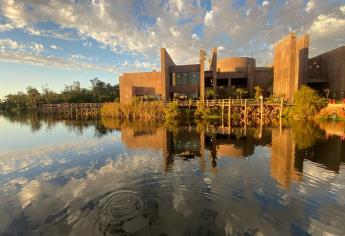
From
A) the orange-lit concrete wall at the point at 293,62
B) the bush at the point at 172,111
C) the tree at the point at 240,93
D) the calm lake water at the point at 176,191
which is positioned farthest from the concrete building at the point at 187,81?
the calm lake water at the point at 176,191

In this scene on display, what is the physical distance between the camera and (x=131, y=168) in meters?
13.7

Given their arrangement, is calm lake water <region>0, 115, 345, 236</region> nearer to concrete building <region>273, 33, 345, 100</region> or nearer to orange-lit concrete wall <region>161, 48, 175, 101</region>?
concrete building <region>273, 33, 345, 100</region>

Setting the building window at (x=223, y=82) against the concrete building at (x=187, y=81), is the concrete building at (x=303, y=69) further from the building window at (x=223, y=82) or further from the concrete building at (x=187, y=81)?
the building window at (x=223, y=82)

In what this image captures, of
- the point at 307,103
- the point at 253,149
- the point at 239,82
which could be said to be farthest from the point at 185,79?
the point at 253,149

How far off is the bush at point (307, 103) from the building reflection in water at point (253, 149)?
16405mm

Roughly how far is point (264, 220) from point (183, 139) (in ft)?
50.6

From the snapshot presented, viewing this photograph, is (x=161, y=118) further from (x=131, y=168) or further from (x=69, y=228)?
(x=69, y=228)

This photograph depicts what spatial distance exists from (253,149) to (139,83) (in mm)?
44960

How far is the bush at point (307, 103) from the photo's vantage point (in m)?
37.0

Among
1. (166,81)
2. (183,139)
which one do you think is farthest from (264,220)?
(166,81)

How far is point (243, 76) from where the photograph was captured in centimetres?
5866

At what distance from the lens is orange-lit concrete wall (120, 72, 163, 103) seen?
5716 cm

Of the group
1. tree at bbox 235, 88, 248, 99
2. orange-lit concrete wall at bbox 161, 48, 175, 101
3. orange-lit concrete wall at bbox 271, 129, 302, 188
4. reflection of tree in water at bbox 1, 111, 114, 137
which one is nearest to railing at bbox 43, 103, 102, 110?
reflection of tree in water at bbox 1, 111, 114, 137

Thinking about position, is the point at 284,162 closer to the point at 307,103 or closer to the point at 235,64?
the point at 307,103
